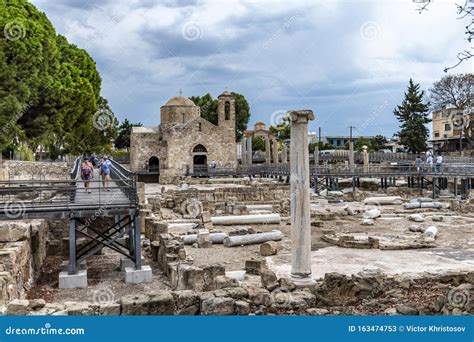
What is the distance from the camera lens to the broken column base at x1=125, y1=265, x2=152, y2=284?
13273 mm

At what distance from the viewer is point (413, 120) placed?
198 feet

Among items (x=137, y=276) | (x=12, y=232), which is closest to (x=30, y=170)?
(x=12, y=232)

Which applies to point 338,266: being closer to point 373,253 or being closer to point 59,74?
point 373,253

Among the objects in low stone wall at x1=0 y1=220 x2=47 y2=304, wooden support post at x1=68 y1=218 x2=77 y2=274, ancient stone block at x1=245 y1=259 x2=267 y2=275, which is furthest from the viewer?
ancient stone block at x1=245 y1=259 x2=267 y2=275

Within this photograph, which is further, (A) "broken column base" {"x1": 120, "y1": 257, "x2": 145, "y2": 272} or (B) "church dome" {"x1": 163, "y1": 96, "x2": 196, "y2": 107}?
(B) "church dome" {"x1": 163, "y1": 96, "x2": 196, "y2": 107}

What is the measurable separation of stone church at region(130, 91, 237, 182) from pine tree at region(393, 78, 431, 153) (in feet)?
68.0

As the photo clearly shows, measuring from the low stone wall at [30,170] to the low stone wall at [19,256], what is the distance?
12456mm

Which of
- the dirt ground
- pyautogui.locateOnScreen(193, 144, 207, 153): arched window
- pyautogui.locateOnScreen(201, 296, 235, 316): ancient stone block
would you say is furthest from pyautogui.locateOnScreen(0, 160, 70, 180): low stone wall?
pyautogui.locateOnScreen(201, 296, 235, 316): ancient stone block

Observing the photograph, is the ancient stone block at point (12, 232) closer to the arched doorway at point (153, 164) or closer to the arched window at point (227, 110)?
the arched doorway at point (153, 164)

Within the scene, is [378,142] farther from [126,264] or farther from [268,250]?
[126,264]

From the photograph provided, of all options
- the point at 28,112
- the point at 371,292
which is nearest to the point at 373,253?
the point at 371,292

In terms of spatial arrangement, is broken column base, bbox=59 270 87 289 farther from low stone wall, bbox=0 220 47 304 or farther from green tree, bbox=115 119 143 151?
green tree, bbox=115 119 143 151

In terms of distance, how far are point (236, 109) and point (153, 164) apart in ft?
84.9

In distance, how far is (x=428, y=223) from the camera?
24.4 metres
